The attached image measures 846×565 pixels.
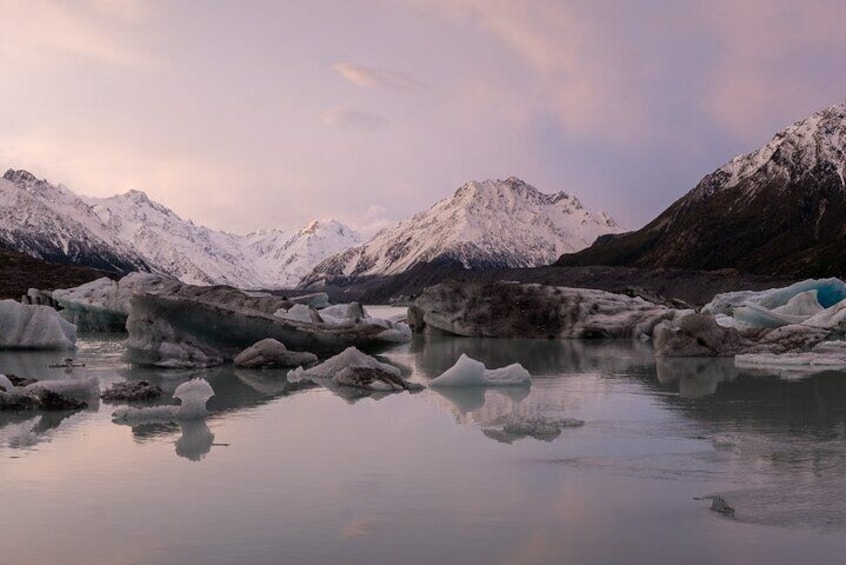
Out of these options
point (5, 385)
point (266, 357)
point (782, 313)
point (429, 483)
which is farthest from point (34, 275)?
point (429, 483)

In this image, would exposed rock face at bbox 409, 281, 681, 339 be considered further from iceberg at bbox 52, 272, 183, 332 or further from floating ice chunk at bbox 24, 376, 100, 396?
floating ice chunk at bbox 24, 376, 100, 396

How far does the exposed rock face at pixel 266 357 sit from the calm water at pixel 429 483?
5.71 m

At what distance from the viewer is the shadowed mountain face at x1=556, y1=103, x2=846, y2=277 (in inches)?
6388

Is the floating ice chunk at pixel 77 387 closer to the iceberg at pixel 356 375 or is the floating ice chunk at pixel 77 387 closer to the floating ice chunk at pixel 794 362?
the iceberg at pixel 356 375

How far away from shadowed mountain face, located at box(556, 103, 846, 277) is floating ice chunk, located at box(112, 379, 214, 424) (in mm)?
142071

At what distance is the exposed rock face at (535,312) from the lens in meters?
35.2

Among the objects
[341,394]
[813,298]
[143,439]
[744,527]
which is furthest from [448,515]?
[813,298]

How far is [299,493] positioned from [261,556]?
184cm

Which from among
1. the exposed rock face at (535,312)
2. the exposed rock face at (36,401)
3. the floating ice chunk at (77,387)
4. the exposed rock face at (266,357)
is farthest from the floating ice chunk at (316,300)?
the exposed rock face at (36,401)

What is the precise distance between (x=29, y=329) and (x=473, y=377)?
52.7 feet

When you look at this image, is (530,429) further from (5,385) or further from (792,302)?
(792,302)

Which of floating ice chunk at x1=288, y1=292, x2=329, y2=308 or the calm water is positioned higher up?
floating ice chunk at x1=288, y1=292, x2=329, y2=308

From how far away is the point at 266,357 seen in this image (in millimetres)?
21172

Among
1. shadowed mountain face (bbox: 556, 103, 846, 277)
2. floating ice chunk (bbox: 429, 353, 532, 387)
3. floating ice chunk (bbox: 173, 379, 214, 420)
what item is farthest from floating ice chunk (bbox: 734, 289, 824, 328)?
shadowed mountain face (bbox: 556, 103, 846, 277)
